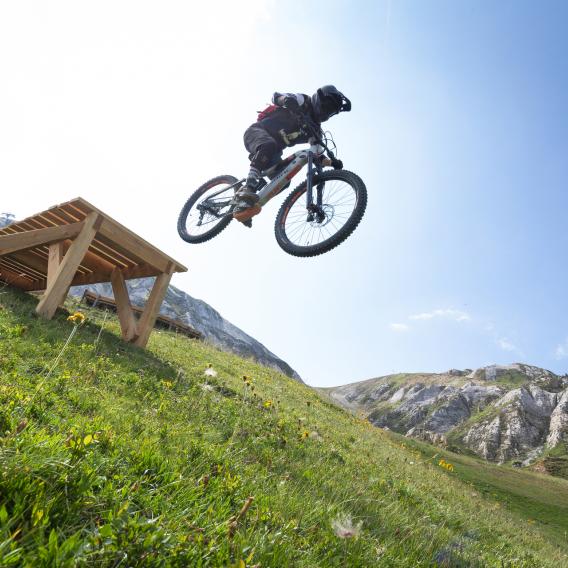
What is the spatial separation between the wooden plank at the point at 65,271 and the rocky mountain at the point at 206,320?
9196cm

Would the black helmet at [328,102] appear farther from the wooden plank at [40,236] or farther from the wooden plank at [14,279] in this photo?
the wooden plank at [14,279]

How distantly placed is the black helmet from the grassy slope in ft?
22.0

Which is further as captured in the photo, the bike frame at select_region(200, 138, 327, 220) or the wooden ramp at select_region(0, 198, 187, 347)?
the bike frame at select_region(200, 138, 327, 220)

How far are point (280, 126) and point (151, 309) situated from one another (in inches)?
215

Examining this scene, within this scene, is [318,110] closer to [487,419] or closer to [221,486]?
[221,486]

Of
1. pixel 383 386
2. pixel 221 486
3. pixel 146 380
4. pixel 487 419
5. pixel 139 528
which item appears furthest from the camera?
pixel 383 386

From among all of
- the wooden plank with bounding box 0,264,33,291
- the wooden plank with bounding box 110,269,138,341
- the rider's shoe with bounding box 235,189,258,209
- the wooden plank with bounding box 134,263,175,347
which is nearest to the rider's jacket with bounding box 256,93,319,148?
the rider's shoe with bounding box 235,189,258,209

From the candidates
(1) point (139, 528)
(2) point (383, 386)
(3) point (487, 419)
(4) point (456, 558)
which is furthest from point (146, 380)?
(2) point (383, 386)

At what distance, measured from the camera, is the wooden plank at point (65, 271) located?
7.08 m

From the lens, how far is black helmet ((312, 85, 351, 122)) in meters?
8.48

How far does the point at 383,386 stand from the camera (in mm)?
167000

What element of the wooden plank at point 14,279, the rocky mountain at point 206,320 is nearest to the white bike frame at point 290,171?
the wooden plank at point 14,279

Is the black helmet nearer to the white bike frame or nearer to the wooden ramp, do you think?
the white bike frame

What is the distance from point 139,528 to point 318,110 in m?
8.71
